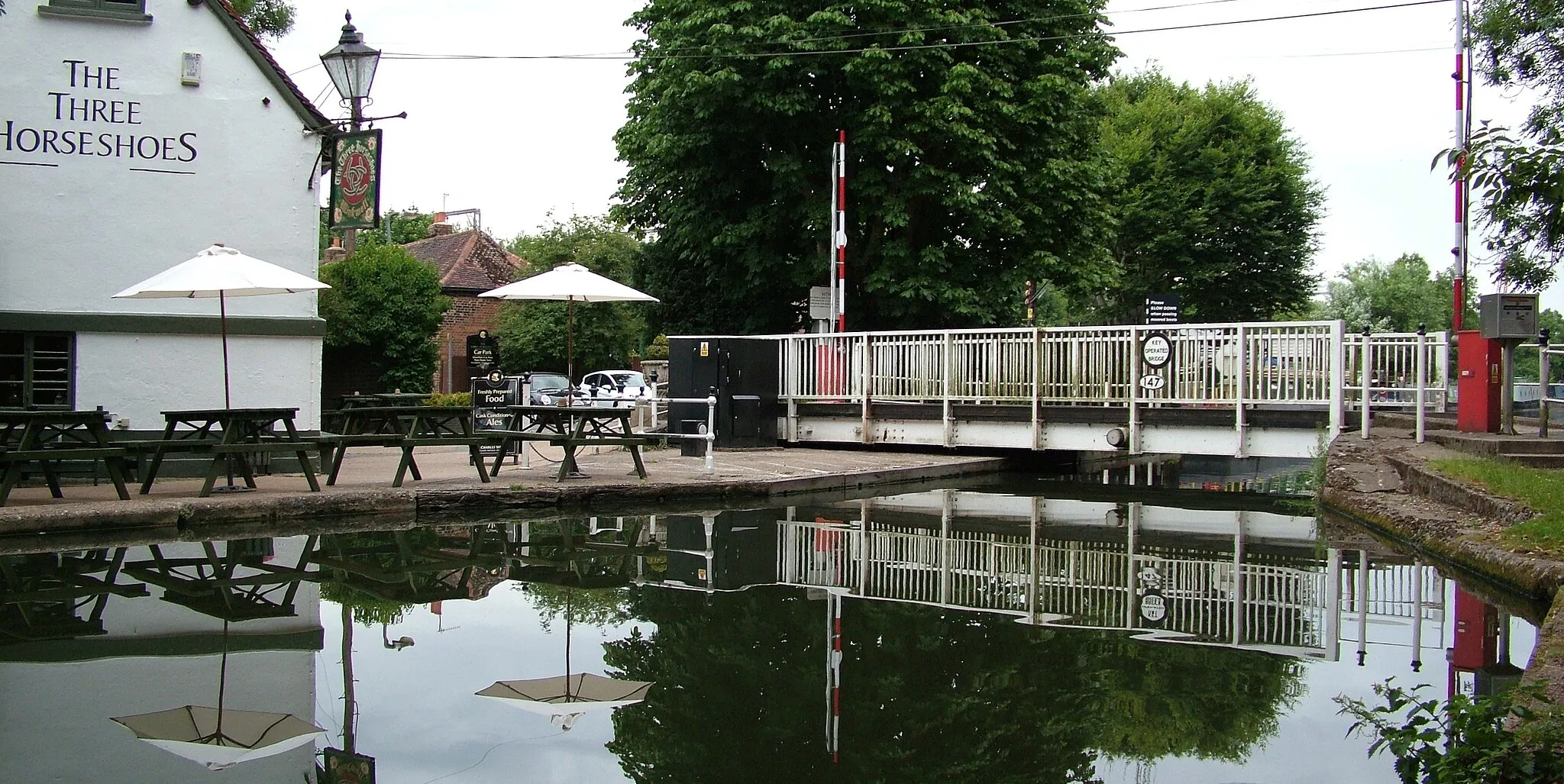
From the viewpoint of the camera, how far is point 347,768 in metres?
4.51

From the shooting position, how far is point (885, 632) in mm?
6941

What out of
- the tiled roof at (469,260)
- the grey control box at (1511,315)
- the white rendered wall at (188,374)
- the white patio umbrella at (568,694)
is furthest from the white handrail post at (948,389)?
the tiled roof at (469,260)

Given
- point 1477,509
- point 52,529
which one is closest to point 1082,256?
point 1477,509

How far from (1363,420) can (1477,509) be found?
5.80 metres

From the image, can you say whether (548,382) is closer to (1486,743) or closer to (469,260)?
(469,260)

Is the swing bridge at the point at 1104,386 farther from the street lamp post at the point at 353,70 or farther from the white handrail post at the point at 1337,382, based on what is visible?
the street lamp post at the point at 353,70

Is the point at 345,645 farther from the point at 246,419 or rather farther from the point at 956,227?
the point at 956,227

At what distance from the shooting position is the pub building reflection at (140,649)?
14.9ft

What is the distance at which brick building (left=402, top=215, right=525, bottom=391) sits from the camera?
4675cm

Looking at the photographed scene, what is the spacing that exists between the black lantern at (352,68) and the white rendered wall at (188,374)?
2.96 m

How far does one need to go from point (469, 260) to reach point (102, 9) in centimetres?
3662

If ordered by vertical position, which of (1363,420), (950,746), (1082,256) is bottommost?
(950,746)

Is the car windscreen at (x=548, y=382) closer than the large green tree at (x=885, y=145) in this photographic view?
No

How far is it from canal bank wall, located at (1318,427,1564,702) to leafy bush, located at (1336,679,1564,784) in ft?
1.03
